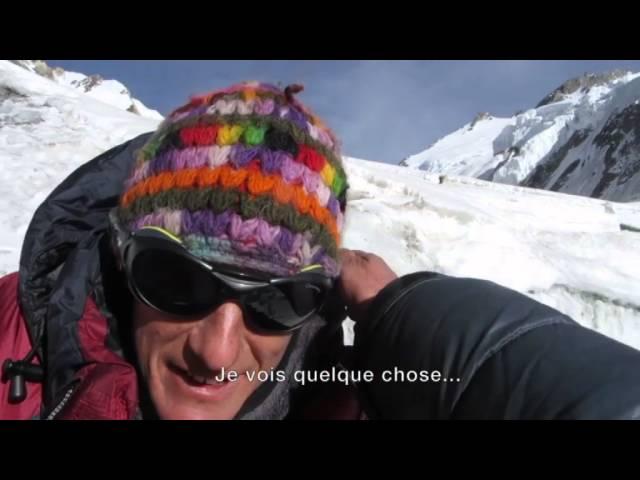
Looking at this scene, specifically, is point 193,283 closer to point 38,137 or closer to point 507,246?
point 507,246

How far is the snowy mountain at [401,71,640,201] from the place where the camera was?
45438mm

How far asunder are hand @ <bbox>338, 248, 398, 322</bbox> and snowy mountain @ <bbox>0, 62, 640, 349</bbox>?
221 cm

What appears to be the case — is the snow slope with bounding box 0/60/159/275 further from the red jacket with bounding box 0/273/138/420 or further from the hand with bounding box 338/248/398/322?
the hand with bounding box 338/248/398/322

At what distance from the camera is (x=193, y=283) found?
131 centimetres

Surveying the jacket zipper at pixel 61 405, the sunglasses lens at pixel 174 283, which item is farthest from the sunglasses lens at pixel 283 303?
the jacket zipper at pixel 61 405

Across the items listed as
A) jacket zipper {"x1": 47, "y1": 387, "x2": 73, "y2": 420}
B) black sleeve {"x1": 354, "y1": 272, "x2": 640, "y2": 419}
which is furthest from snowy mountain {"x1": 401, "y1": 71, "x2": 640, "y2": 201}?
jacket zipper {"x1": 47, "y1": 387, "x2": 73, "y2": 420}

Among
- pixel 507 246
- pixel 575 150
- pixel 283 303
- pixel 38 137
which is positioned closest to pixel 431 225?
pixel 507 246

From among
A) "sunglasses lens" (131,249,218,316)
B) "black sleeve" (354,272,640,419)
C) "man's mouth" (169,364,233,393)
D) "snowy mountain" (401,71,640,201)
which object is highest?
"snowy mountain" (401,71,640,201)

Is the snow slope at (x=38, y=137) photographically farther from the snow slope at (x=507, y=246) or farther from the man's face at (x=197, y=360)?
the snow slope at (x=507, y=246)

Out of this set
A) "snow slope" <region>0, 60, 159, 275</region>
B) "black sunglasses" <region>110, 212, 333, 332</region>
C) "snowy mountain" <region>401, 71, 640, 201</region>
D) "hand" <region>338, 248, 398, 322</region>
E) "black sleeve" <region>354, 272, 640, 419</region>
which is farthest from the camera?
"snowy mountain" <region>401, 71, 640, 201</region>
